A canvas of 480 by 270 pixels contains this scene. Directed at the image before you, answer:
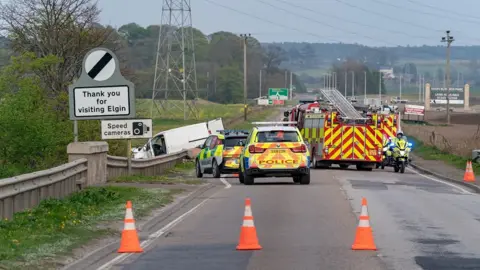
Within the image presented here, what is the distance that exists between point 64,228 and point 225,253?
309 centimetres

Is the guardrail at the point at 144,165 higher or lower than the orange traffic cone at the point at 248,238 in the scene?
lower

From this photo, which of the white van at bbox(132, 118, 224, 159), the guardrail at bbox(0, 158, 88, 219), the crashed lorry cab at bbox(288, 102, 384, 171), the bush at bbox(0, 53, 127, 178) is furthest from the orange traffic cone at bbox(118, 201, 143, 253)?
the white van at bbox(132, 118, 224, 159)

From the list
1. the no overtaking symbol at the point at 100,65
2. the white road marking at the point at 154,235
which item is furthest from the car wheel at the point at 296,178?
the no overtaking symbol at the point at 100,65

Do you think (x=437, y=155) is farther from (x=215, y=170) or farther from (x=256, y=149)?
(x=256, y=149)

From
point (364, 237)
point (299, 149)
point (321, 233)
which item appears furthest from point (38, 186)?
point (299, 149)

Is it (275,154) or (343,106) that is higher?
Answer: (343,106)

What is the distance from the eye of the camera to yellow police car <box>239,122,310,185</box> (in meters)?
27.4

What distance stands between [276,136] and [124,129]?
4184 mm

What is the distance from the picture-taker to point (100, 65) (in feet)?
73.1

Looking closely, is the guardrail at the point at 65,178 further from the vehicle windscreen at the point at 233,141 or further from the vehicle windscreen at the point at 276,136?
the vehicle windscreen at the point at 276,136

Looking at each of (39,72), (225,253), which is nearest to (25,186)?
(225,253)

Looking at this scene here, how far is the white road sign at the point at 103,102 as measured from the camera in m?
23.2

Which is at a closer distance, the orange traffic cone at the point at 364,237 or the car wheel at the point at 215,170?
the orange traffic cone at the point at 364,237

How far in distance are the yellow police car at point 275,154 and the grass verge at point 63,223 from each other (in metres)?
4.88
